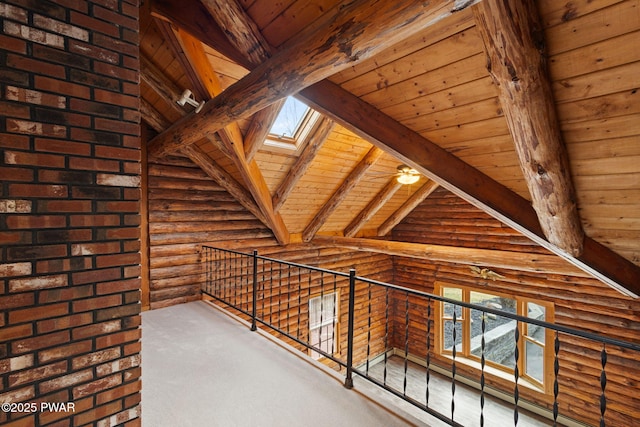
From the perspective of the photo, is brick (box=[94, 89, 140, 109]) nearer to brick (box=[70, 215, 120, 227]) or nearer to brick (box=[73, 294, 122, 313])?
brick (box=[70, 215, 120, 227])

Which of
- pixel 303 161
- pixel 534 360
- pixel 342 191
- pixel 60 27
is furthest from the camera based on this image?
pixel 534 360

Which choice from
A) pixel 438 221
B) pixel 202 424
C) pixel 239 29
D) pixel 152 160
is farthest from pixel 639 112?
pixel 438 221

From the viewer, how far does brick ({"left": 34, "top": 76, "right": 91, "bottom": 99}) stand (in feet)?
4.52

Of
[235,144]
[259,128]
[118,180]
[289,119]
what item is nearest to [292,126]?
[289,119]

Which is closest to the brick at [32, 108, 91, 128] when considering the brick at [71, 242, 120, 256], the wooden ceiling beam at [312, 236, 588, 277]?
the brick at [71, 242, 120, 256]

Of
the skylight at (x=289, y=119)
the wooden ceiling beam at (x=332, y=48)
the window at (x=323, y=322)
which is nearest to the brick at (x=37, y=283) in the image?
the wooden ceiling beam at (x=332, y=48)

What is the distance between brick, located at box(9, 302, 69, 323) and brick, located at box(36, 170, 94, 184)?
0.56 meters

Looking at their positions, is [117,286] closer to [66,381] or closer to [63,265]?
[63,265]

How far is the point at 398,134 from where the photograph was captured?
2.68 m

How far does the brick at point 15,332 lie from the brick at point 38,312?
27 mm

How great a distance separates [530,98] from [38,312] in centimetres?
260

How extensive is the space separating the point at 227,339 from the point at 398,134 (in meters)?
2.73

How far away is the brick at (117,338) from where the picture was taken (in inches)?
60.4

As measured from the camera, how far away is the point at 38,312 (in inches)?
54.3
